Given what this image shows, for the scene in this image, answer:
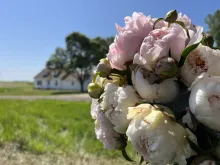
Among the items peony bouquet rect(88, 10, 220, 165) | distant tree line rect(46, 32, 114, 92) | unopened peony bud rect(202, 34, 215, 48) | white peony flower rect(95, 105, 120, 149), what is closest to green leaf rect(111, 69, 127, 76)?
peony bouquet rect(88, 10, 220, 165)

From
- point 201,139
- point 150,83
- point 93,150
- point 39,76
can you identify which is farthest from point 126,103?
point 39,76

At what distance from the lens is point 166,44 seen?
0.62 meters

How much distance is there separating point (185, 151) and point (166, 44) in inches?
9.2

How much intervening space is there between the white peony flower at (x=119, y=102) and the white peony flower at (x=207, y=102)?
15 cm

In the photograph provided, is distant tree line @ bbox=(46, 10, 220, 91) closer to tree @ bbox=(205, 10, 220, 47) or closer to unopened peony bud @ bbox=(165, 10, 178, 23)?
tree @ bbox=(205, 10, 220, 47)

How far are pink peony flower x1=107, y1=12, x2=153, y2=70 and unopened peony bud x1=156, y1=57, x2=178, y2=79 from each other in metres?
0.10

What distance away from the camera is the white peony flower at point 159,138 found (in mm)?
538

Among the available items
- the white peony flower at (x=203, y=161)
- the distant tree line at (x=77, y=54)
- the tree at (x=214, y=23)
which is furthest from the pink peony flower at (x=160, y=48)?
the distant tree line at (x=77, y=54)

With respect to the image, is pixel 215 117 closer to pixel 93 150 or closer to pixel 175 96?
pixel 175 96

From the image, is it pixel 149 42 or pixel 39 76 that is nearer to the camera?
pixel 149 42

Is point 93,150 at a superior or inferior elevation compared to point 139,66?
inferior

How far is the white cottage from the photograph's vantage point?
1379 inches

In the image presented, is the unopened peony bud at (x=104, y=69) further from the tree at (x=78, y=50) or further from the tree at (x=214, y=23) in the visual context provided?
the tree at (x=78, y=50)

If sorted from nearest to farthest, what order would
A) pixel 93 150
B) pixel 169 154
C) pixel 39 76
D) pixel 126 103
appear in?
pixel 169 154 < pixel 126 103 < pixel 93 150 < pixel 39 76
